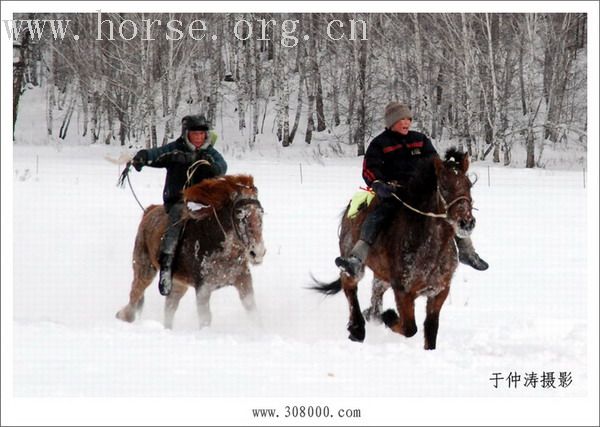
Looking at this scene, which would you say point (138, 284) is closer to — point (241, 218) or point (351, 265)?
point (241, 218)

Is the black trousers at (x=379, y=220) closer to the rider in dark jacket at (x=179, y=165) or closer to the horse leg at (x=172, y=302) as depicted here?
the rider in dark jacket at (x=179, y=165)

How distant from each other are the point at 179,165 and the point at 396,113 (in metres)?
2.53

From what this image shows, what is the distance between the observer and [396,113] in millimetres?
7859

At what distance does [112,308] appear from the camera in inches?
391

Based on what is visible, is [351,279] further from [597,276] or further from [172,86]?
[172,86]

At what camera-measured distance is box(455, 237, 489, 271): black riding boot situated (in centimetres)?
766

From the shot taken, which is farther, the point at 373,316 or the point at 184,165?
the point at 373,316

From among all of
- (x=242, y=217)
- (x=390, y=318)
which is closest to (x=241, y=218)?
(x=242, y=217)

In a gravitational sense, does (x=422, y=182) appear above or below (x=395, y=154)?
below

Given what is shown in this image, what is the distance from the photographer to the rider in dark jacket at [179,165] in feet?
28.0

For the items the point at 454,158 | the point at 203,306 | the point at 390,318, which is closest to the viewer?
the point at 454,158

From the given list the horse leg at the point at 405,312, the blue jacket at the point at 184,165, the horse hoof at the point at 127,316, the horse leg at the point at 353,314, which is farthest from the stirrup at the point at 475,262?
the horse hoof at the point at 127,316

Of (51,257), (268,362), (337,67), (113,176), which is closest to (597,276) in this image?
(268,362)

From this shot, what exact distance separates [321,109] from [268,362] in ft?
65.0
